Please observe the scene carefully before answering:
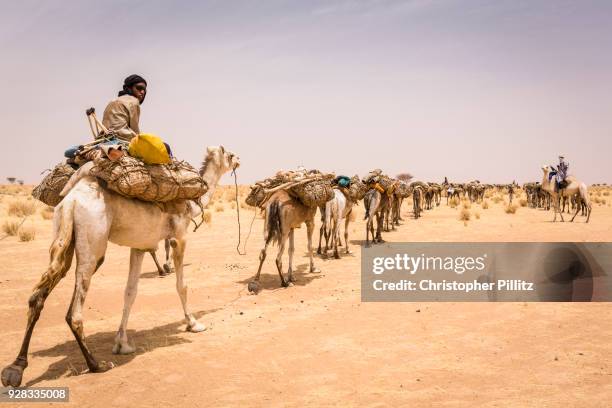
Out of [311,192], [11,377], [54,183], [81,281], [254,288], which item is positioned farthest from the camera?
[311,192]

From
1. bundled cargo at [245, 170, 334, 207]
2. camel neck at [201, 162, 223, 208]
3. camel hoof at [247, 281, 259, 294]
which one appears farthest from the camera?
bundled cargo at [245, 170, 334, 207]

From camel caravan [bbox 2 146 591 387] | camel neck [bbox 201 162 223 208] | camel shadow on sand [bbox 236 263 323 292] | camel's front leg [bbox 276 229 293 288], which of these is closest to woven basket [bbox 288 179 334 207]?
camel's front leg [bbox 276 229 293 288]

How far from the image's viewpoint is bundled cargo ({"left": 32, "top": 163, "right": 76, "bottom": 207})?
5691 millimetres

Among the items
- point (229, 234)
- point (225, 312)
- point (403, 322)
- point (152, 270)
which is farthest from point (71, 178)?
point (229, 234)

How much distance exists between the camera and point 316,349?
589 centimetres

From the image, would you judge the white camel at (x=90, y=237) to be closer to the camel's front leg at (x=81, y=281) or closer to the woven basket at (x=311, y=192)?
the camel's front leg at (x=81, y=281)

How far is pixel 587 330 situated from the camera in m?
6.35

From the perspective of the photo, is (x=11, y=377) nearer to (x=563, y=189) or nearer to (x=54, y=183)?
(x=54, y=183)

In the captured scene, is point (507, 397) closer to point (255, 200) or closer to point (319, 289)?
point (319, 289)

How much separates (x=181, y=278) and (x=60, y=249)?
2115 millimetres

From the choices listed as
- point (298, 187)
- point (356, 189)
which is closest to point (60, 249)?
point (298, 187)

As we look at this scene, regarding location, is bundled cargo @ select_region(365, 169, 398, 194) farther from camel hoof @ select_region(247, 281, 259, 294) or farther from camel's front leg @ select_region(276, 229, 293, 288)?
camel hoof @ select_region(247, 281, 259, 294)

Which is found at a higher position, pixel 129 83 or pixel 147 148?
pixel 129 83

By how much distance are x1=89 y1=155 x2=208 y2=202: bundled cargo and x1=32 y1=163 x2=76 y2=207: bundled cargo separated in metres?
0.85
